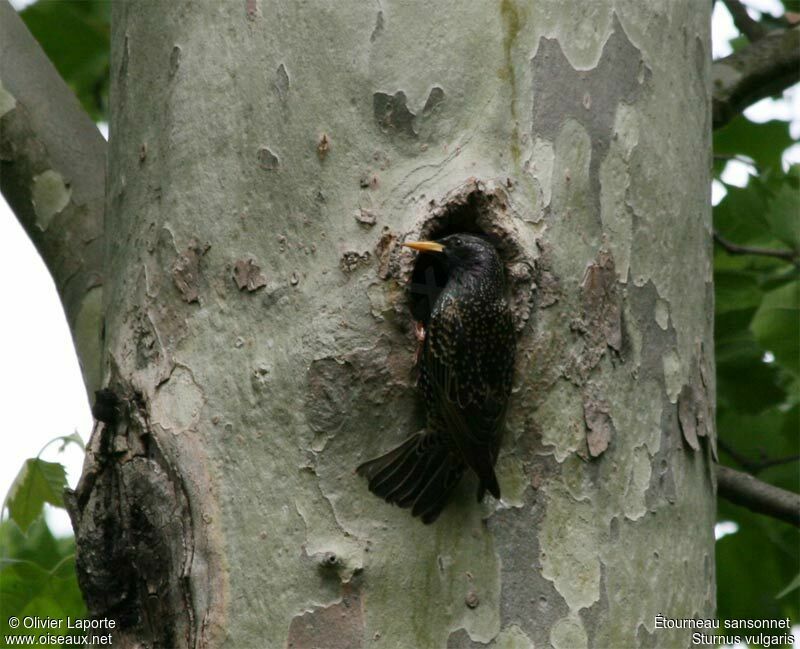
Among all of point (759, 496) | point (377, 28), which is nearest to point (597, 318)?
point (377, 28)

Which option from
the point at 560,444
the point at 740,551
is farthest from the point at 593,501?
the point at 740,551

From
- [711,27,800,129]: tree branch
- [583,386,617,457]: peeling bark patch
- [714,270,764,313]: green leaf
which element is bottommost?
[583,386,617,457]: peeling bark patch

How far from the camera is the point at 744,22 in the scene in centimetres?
424

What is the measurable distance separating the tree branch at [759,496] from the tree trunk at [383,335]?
838 mm

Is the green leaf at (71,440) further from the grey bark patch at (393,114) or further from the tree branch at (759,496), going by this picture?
the tree branch at (759,496)

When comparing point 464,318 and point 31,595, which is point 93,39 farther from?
point 464,318

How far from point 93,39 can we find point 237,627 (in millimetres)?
3604

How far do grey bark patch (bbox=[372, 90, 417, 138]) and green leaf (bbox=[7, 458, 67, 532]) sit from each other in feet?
4.48

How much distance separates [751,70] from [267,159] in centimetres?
204

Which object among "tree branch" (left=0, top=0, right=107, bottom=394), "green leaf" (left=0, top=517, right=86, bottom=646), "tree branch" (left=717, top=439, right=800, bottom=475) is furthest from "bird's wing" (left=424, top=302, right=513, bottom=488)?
"tree branch" (left=717, top=439, right=800, bottom=475)

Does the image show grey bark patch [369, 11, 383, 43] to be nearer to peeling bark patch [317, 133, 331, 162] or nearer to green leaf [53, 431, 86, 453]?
peeling bark patch [317, 133, 331, 162]

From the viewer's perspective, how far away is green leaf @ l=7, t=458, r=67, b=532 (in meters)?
3.01

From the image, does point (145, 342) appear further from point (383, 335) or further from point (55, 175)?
point (55, 175)

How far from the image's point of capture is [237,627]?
2.22 meters
